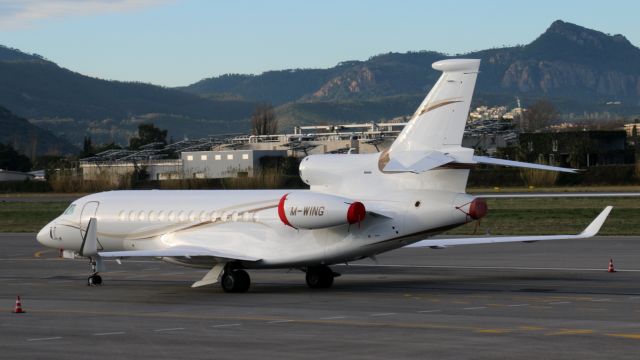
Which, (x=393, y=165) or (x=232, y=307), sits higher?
(x=393, y=165)

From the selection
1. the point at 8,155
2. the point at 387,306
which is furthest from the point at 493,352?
the point at 8,155

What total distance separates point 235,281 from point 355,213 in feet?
14.1

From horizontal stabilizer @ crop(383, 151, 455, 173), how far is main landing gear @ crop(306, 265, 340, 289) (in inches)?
156

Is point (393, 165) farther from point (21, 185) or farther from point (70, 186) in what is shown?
point (21, 185)

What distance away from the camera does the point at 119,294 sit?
1209 inches

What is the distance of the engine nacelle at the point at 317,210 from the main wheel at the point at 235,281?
85.3 inches

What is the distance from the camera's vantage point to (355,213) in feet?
91.1

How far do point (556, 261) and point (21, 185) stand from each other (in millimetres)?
78916

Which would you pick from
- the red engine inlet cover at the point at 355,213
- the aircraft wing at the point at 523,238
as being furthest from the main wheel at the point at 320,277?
the red engine inlet cover at the point at 355,213

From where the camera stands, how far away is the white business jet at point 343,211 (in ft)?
91.8

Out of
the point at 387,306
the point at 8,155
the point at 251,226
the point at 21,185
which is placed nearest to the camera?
the point at 387,306

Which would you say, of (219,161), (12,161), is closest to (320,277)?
(219,161)

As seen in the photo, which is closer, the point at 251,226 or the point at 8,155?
the point at 251,226

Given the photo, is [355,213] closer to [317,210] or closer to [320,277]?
[317,210]
